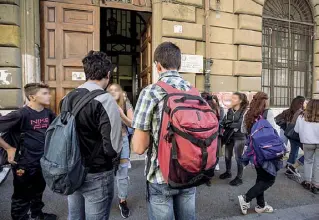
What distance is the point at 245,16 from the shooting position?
312 inches

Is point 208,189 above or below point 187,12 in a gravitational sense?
below

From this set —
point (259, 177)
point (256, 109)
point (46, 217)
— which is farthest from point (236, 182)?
point (46, 217)

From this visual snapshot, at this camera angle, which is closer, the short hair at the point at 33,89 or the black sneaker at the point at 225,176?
the short hair at the point at 33,89

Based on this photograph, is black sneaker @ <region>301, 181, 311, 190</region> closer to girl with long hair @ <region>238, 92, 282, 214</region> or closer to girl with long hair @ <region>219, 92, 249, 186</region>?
girl with long hair @ <region>219, 92, 249, 186</region>

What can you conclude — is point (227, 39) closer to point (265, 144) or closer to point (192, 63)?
point (192, 63)

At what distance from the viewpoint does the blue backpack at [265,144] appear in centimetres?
346

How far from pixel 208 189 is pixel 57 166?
338 centimetres

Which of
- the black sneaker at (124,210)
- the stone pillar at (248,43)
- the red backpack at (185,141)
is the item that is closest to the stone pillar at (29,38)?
the black sneaker at (124,210)

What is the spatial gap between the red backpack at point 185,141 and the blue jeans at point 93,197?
0.55m

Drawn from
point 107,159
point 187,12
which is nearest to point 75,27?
point 187,12

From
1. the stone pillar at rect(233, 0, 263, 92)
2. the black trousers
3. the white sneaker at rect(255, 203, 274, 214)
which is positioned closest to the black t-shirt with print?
the black trousers

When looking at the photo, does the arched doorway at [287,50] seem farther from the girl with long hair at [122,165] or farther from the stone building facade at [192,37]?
the girl with long hair at [122,165]

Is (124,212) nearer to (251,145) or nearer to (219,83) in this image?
(251,145)

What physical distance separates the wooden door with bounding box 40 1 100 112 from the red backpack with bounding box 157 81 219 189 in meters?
5.16
